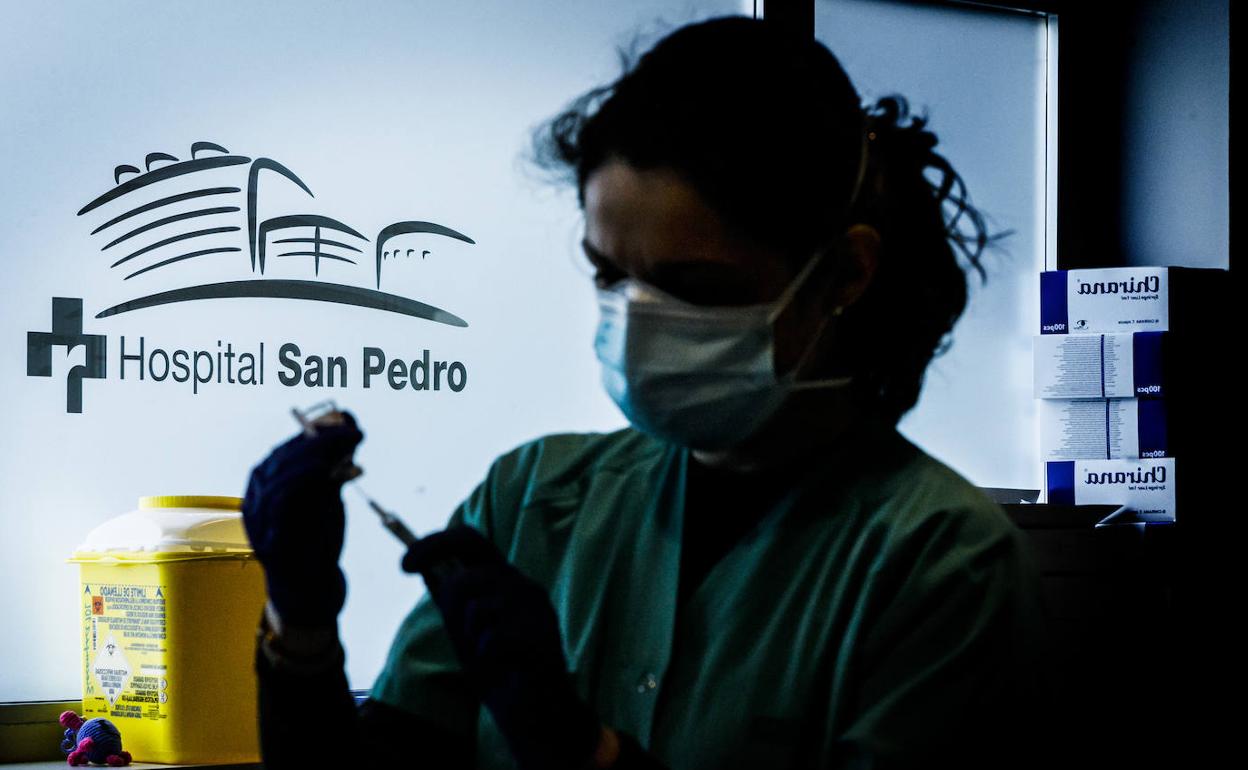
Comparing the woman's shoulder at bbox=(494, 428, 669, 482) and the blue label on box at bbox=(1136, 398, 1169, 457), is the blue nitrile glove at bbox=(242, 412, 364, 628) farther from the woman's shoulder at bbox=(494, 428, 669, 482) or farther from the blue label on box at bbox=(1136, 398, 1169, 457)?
the blue label on box at bbox=(1136, 398, 1169, 457)

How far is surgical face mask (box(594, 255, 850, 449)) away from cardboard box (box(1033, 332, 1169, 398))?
1.88 m

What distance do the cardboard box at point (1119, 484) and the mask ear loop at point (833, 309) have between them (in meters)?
1.89

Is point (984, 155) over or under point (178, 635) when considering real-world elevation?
over

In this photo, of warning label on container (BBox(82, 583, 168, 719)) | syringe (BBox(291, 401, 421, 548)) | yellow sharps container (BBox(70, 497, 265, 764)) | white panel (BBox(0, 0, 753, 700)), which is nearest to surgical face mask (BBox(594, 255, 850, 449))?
syringe (BBox(291, 401, 421, 548))

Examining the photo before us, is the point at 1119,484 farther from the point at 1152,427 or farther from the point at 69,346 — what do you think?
the point at 69,346

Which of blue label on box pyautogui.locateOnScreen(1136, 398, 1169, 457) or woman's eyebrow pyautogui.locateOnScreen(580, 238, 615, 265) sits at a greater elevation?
woman's eyebrow pyautogui.locateOnScreen(580, 238, 615, 265)

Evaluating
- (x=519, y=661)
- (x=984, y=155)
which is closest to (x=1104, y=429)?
(x=984, y=155)

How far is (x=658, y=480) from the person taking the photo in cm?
111

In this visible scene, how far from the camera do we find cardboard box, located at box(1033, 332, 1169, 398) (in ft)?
9.00

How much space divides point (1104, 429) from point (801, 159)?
79.9 inches

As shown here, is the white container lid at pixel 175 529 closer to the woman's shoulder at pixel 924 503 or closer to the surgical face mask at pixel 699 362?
the surgical face mask at pixel 699 362

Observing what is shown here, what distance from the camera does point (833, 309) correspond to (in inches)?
42.2

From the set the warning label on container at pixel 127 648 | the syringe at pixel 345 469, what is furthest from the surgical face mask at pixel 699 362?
the warning label on container at pixel 127 648

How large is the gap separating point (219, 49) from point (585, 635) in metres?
1.73
